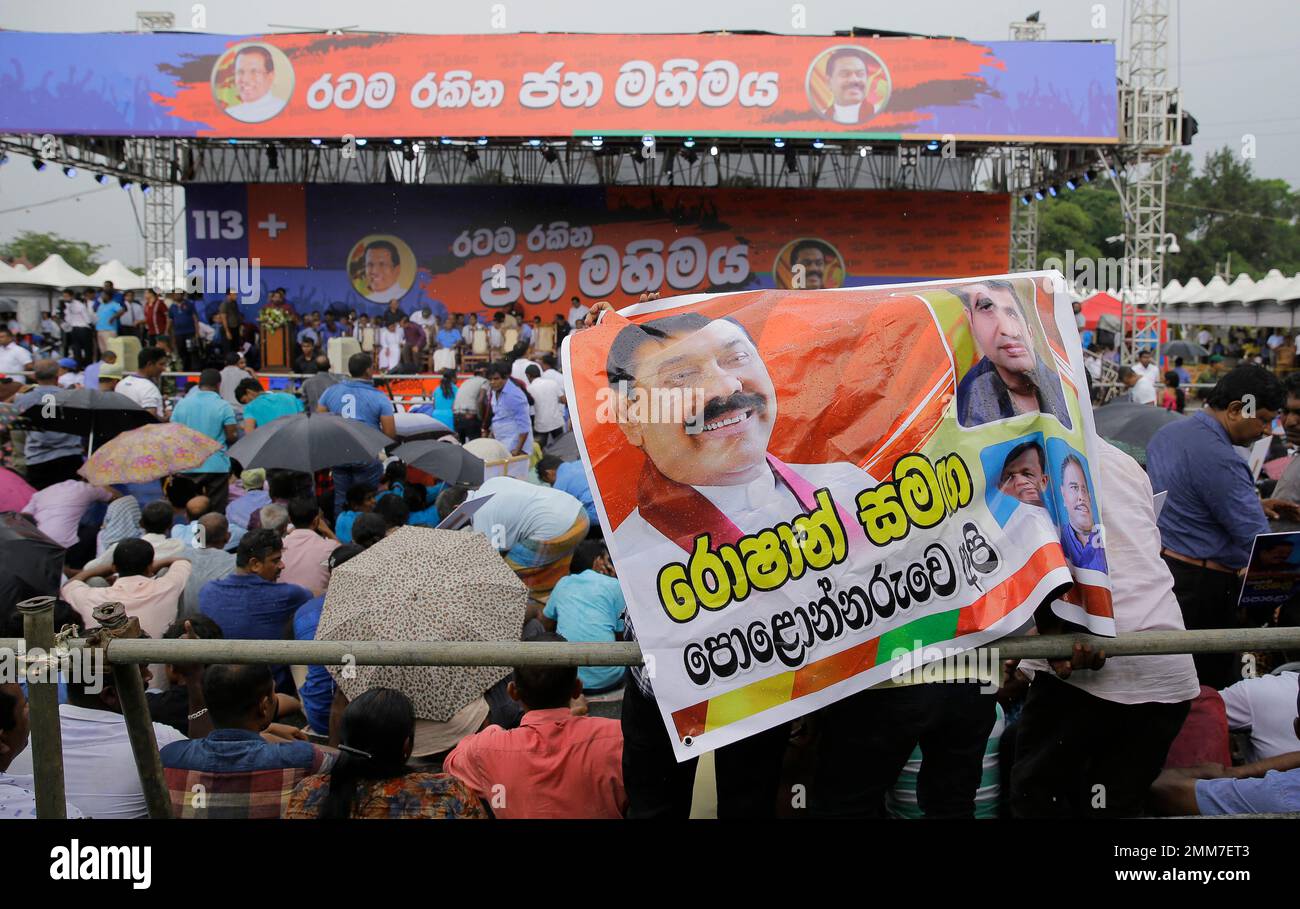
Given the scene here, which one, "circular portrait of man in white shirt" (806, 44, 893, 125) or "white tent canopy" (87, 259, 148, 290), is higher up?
"circular portrait of man in white shirt" (806, 44, 893, 125)

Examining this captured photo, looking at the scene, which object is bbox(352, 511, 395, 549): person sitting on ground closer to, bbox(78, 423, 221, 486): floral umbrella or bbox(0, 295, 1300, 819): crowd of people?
bbox(0, 295, 1300, 819): crowd of people

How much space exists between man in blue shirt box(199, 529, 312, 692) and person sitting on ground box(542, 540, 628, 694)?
1.27 m

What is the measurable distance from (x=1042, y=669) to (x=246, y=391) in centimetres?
905

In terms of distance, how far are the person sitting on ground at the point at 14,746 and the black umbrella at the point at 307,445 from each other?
3706mm

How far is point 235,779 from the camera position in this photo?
120 inches

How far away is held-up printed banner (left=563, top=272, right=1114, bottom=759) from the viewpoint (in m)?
2.48

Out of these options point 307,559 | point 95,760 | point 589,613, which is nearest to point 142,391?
point 307,559

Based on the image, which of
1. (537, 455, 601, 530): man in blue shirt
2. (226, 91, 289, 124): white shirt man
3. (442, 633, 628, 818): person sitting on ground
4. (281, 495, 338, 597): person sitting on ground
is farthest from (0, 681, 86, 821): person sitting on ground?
(226, 91, 289, 124): white shirt man

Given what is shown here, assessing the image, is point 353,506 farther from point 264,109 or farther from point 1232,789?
point 264,109

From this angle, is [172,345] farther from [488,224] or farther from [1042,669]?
[1042,669]

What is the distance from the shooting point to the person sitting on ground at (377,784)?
9.55 feet

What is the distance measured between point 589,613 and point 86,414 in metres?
4.81
